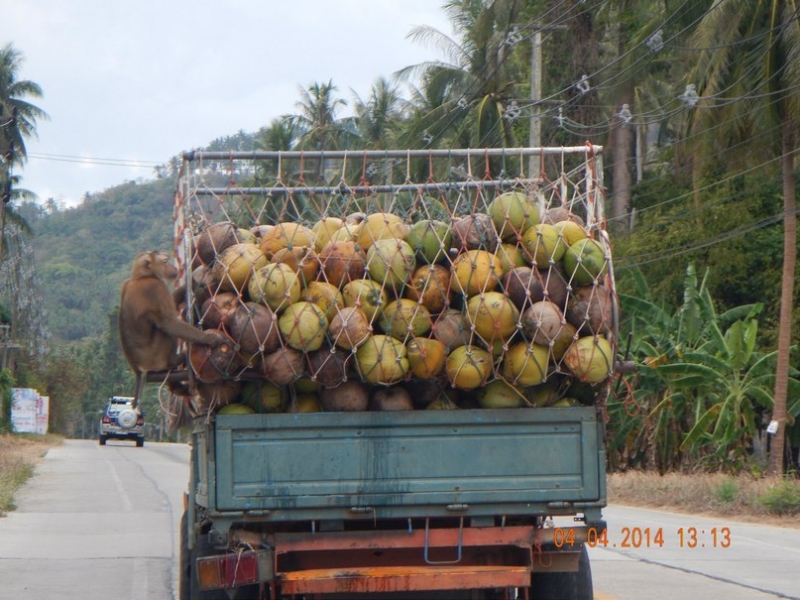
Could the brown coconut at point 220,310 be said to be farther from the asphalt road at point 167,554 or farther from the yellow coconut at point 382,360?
the asphalt road at point 167,554

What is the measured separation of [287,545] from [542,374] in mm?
1573

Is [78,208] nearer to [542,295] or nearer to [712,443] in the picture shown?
[712,443]

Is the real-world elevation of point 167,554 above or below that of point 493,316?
below

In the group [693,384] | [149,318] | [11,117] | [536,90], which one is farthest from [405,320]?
[11,117]

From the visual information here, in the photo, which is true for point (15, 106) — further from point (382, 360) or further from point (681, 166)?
point (382, 360)

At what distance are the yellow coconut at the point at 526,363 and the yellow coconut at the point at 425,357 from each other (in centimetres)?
35

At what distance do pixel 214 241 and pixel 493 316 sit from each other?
1593 mm

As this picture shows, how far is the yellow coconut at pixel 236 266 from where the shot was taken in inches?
244

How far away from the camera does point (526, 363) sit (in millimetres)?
6047

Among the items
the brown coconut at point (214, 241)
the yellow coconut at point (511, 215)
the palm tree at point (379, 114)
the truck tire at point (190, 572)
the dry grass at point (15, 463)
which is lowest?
the dry grass at point (15, 463)

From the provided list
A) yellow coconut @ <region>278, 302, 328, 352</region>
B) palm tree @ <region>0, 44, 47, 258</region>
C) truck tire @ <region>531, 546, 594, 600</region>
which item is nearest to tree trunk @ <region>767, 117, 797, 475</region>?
truck tire @ <region>531, 546, 594, 600</region>

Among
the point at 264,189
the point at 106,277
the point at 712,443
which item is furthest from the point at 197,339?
the point at 106,277

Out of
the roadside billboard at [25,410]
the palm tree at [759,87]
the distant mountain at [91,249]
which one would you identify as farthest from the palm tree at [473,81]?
the distant mountain at [91,249]

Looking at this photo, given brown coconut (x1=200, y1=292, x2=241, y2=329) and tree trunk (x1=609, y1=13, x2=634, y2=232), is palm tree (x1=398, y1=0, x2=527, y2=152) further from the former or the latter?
brown coconut (x1=200, y1=292, x2=241, y2=329)
